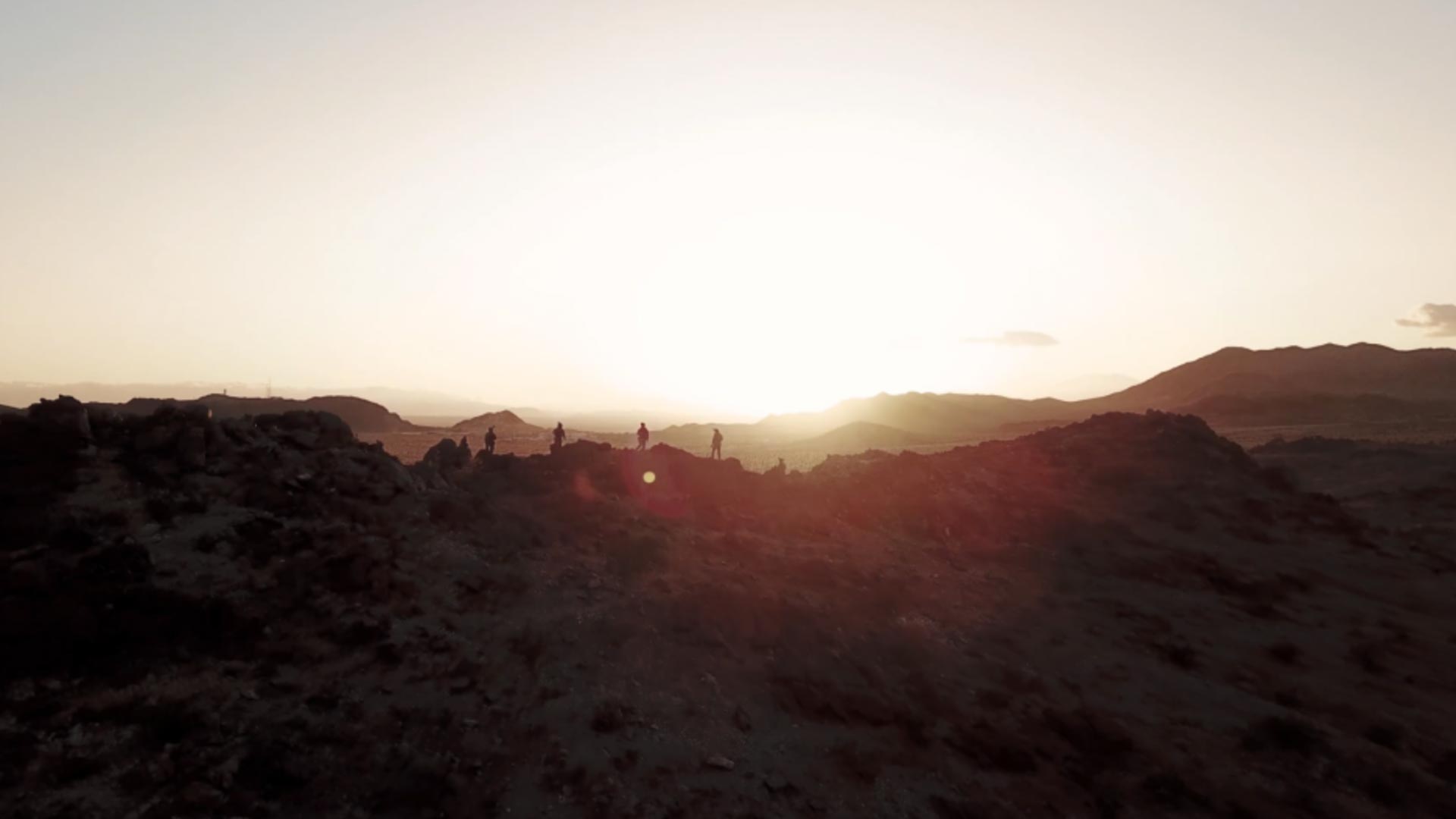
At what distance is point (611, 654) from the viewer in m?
15.0

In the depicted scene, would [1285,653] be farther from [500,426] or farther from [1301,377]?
[1301,377]

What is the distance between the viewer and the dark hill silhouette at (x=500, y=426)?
279 feet

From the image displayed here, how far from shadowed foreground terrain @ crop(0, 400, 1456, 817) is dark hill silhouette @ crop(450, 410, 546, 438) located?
61.9 metres

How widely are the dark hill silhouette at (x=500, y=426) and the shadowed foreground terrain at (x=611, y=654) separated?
6186 cm

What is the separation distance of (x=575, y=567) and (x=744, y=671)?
4846mm

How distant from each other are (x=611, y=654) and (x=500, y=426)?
81.1 meters

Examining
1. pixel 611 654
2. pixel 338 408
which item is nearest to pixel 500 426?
pixel 338 408

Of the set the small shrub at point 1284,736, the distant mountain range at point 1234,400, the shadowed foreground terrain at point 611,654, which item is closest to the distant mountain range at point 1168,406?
the distant mountain range at point 1234,400

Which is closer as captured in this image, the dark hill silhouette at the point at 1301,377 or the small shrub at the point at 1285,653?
the small shrub at the point at 1285,653

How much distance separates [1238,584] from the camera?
25.1 metres

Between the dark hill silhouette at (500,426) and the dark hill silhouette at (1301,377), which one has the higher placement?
the dark hill silhouette at (1301,377)

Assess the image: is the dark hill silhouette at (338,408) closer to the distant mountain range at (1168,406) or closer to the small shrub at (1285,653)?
the distant mountain range at (1168,406)

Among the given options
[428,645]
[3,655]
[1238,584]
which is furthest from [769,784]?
[1238,584]

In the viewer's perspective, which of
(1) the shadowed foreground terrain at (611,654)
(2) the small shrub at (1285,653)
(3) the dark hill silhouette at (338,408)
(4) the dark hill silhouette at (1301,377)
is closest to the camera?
(1) the shadowed foreground terrain at (611,654)
